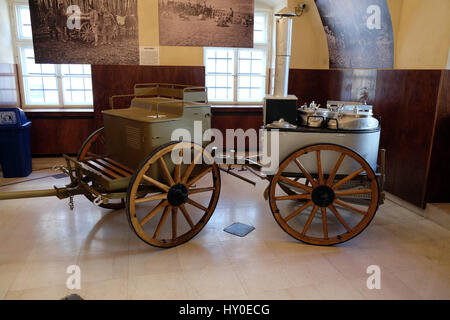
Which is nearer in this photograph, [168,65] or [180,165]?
[180,165]

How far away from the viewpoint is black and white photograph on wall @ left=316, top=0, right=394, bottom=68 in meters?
4.78

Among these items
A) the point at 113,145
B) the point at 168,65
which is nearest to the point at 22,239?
the point at 113,145

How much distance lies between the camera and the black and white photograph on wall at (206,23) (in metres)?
6.18

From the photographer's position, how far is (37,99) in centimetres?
685

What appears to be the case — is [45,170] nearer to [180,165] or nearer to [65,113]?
[65,113]

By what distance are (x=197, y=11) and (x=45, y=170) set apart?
12.2 feet

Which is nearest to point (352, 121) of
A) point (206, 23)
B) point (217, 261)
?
point (217, 261)

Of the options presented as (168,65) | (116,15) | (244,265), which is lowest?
(244,265)

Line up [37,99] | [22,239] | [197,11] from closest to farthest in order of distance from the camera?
1. [22,239]
2. [197,11]
3. [37,99]

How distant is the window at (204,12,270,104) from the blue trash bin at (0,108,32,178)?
3.56m

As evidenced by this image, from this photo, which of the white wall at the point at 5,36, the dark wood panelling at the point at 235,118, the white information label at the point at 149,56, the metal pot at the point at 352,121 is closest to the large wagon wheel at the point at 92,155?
the metal pot at the point at 352,121

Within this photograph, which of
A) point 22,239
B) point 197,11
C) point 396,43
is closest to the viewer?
point 22,239

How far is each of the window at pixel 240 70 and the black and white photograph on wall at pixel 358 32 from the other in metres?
1.83

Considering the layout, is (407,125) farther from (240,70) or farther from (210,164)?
(240,70)
